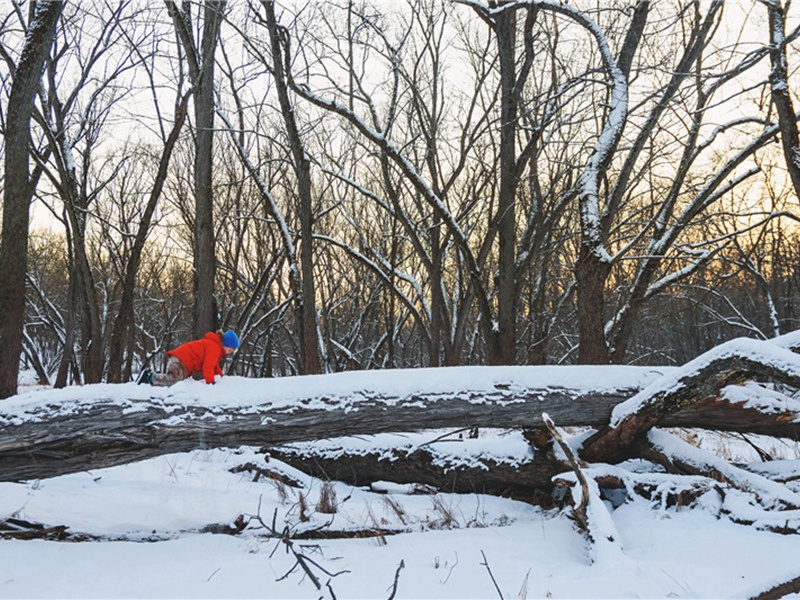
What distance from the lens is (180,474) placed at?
5551 millimetres

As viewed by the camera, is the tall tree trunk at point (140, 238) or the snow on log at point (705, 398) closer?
the snow on log at point (705, 398)

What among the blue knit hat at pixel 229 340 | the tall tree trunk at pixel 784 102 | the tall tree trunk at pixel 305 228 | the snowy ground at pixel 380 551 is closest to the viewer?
the snowy ground at pixel 380 551

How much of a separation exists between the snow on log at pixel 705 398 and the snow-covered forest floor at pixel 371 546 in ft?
Result: 1.72

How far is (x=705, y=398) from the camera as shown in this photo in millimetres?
4414

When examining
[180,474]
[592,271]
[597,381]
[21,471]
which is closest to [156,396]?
[21,471]

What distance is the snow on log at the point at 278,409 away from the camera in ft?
13.3

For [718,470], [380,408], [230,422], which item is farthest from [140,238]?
[718,470]

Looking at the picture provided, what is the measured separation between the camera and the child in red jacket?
4.80m

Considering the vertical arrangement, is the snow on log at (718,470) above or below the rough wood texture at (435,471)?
above

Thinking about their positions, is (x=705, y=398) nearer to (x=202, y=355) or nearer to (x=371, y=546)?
(x=371, y=546)

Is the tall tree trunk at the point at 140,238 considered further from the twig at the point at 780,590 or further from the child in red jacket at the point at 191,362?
the twig at the point at 780,590

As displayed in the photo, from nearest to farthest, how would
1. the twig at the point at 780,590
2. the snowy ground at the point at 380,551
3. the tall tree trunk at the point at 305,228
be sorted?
the twig at the point at 780,590
the snowy ground at the point at 380,551
the tall tree trunk at the point at 305,228

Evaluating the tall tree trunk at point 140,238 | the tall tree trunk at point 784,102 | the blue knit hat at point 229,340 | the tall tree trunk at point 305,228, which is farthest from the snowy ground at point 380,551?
the tall tree trunk at point 140,238

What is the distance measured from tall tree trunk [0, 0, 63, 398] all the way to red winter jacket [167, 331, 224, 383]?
Result: 2132mm
